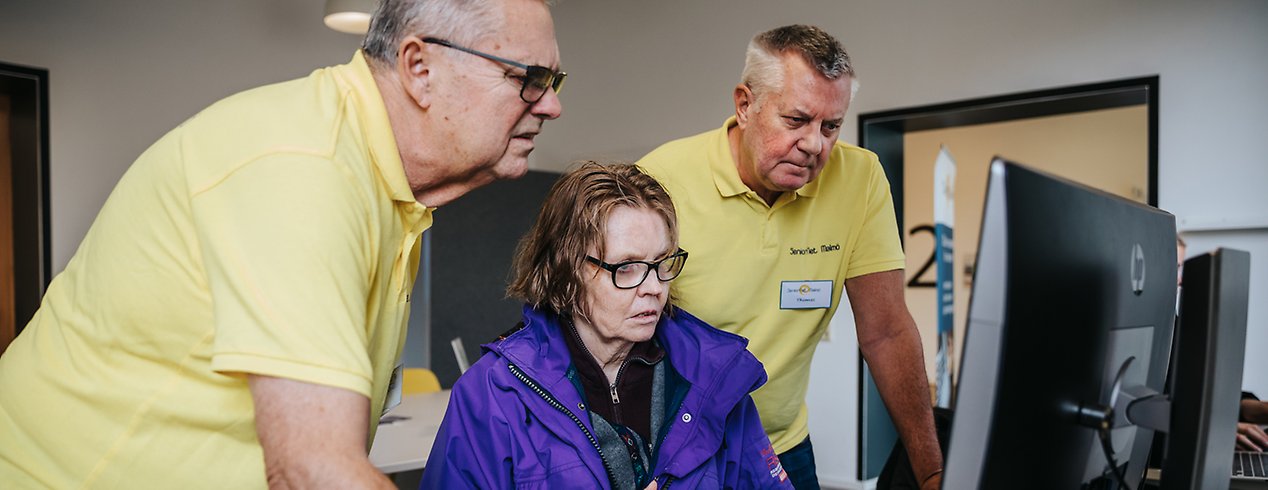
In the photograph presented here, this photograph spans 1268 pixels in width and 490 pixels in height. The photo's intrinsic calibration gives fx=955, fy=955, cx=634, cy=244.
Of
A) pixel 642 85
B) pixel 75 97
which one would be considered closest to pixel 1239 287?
pixel 75 97

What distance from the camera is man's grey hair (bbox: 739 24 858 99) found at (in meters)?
1.80

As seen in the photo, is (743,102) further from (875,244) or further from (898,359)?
(898,359)

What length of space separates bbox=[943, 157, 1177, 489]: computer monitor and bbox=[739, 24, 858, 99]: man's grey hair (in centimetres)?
90

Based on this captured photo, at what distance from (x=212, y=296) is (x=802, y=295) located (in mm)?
1304

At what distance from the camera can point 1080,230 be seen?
799 millimetres

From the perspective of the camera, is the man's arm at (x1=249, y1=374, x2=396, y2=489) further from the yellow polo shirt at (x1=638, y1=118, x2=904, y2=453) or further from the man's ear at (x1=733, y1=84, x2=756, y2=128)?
the man's ear at (x1=733, y1=84, x2=756, y2=128)

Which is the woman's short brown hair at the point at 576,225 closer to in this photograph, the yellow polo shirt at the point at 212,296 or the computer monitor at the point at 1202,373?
the yellow polo shirt at the point at 212,296

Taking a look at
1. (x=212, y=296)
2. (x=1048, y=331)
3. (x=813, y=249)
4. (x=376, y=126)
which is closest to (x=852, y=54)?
(x=813, y=249)

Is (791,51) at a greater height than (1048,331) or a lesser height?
greater

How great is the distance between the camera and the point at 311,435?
790 millimetres

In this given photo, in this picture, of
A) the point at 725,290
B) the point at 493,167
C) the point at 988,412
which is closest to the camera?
the point at 988,412

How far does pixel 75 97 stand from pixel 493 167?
4106 millimetres

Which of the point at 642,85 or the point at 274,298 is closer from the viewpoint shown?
the point at 274,298

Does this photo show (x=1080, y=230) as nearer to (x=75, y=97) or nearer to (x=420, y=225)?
(x=420, y=225)
